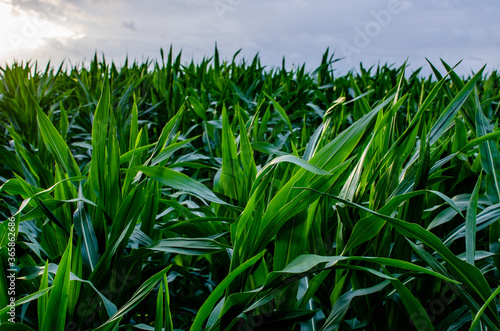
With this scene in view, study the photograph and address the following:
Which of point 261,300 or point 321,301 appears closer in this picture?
point 261,300

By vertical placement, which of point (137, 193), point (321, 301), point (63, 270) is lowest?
point (321, 301)

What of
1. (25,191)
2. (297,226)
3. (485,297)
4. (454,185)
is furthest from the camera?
(454,185)

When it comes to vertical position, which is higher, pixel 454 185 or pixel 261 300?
pixel 454 185

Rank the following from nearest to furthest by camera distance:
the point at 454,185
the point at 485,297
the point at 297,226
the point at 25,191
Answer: the point at 485,297 < the point at 297,226 < the point at 25,191 < the point at 454,185

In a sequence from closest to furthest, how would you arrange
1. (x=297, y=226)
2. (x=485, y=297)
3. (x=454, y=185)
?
(x=485, y=297), (x=297, y=226), (x=454, y=185)

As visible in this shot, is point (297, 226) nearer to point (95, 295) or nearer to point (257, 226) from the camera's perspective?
point (257, 226)

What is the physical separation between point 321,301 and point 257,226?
0.20 m

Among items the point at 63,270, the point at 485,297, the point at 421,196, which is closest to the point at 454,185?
the point at 421,196

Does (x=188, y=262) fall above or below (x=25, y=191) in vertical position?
below

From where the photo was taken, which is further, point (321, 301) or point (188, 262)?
point (188, 262)

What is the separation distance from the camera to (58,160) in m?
1.01

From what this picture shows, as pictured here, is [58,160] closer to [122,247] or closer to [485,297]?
[122,247]

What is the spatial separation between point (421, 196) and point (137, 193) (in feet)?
1.77

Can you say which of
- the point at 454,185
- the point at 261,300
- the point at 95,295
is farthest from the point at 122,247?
the point at 454,185
